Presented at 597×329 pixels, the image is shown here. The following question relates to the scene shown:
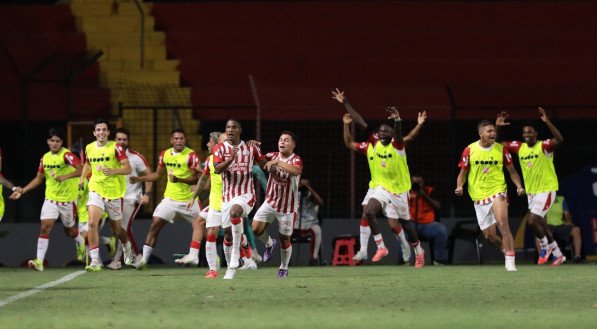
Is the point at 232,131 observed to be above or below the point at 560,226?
above

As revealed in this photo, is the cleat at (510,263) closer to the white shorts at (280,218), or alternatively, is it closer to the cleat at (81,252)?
the white shorts at (280,218)

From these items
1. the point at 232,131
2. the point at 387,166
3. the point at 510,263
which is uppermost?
the point at 232,131

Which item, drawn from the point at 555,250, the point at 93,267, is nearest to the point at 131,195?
the point at 93,267

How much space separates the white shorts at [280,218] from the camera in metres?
15.5

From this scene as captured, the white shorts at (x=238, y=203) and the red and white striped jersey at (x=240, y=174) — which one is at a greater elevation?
the red and white striped jersey at (x=240, y=174)

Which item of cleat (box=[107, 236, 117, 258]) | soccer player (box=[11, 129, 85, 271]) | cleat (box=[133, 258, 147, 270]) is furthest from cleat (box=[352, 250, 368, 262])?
soccer player (box=[11, 129, 85, 271])

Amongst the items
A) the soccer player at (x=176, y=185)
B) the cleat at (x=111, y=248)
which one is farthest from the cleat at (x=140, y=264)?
the cleat at (x=111, y=248)

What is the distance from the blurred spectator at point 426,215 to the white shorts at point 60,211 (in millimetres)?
5334

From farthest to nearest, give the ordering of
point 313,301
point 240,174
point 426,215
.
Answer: point 426,215
point 240,174
point 313,301

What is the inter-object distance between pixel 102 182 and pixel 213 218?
194 cm

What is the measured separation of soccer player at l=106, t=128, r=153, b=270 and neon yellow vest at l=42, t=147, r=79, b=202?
806 millimetres

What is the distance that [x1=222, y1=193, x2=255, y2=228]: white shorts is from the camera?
49.0ft

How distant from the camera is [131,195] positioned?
20.0 m

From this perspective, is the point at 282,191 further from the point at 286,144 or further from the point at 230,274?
the point at 230,274
